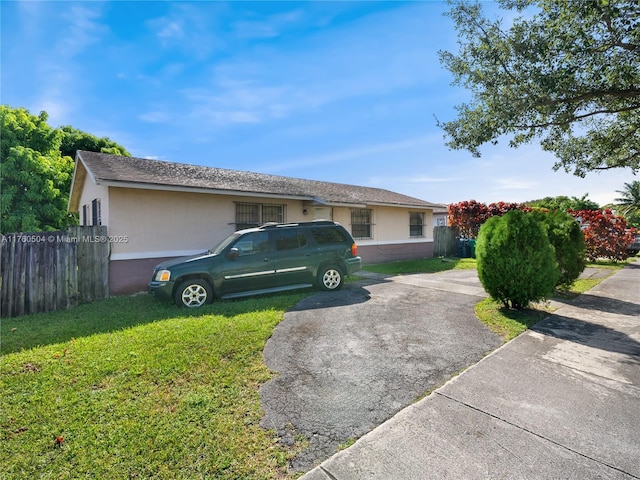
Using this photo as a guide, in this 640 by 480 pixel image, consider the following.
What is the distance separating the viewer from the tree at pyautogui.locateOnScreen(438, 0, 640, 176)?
18.6ft

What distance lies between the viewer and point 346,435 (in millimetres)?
2512

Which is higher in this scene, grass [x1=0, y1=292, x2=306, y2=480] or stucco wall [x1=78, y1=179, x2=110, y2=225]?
stucco wall [x1=78, y1=179, x2=110, y2=225]

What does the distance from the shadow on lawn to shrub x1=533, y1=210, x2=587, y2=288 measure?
258 inches

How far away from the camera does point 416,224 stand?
1639cm

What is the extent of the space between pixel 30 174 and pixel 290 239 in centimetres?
1560

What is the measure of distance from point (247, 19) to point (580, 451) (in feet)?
28.4

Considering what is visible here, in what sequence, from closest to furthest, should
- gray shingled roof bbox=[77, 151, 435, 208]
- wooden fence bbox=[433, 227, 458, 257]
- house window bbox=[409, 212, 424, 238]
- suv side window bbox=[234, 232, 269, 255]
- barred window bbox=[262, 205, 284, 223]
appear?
1. suv side window bbox=[234, 232, 269, 255]
2. gray shingled roof bbox=[77, 151, 435, 208]
3. barred window bbox=[262, 205, 284, 223]
4. house window bbox=[409, 212, 424, 238]
5. wooden fence bbox=[433, 227, 458, 257]

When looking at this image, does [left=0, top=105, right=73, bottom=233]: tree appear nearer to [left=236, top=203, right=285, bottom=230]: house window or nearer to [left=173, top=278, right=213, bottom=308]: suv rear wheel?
[left=236, top=203, right=285, bottom=230]: house window

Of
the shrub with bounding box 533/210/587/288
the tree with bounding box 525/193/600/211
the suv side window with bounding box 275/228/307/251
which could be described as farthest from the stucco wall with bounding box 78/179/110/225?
the tree with bounding box 525/193/600/211

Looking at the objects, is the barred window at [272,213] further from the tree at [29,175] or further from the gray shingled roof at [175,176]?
the tree at [29,175]

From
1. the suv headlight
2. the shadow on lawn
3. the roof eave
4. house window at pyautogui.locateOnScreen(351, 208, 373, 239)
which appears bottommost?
the shadow on lawn

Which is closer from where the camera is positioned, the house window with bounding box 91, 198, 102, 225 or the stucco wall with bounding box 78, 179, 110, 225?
the stucco wall with bounding box 78, 179, 110, 225

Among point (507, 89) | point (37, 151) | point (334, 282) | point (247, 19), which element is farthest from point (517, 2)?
point (37, 151)

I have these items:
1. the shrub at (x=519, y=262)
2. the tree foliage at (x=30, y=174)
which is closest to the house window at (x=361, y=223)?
the shrub at (x=519, y=262)
